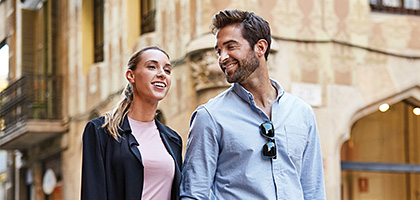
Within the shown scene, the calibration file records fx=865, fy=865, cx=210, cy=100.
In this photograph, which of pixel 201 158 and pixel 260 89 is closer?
pixel 201 158

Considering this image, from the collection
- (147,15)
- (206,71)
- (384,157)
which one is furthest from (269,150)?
(147,15)

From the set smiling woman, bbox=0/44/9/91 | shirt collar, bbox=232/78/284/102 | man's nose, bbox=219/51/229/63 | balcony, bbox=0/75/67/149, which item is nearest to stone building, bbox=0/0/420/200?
balcony, bbox=0/75/67/149

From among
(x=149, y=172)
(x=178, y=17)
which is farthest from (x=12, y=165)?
(x=149, y=172)

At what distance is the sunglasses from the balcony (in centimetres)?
1524

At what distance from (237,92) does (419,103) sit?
31.2 ft

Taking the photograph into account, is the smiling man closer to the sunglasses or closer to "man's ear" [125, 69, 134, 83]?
the sunglasses

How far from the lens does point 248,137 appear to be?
157 inches

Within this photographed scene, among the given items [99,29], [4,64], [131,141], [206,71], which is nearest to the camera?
[131,141]

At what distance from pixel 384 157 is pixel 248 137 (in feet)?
31.3

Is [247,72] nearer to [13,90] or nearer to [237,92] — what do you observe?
[237,92]

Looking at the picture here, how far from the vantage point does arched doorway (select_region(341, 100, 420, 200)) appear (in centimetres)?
1294

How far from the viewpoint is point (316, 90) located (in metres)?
12.4

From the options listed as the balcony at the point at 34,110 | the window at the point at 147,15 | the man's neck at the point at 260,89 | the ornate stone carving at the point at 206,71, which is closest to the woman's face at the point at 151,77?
the man's neck at the point at 260,89

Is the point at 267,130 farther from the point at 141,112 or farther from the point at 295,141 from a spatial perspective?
the point at 141,112
